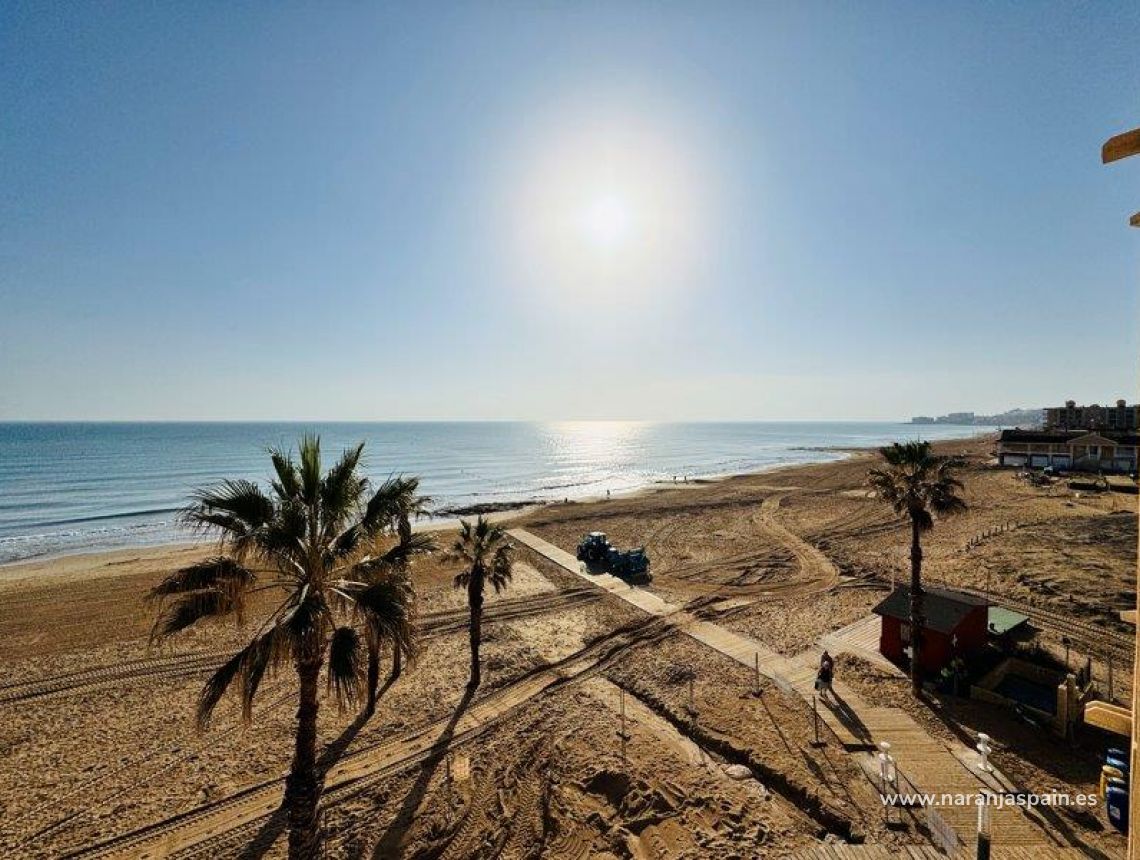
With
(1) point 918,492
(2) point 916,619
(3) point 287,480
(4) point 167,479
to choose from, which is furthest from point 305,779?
(4) point 167,479

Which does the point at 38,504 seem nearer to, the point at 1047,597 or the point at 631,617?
the point at 631,617

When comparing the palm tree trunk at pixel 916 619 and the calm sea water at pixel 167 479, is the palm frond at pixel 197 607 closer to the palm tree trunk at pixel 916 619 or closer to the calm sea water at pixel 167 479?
the palm tree trunk at pixel 916 619

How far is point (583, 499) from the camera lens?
64812 millimetres

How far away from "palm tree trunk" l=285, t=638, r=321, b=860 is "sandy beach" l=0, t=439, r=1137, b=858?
2.73 meters

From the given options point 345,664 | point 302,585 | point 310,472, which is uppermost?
point 310,472

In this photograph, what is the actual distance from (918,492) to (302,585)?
686 inches

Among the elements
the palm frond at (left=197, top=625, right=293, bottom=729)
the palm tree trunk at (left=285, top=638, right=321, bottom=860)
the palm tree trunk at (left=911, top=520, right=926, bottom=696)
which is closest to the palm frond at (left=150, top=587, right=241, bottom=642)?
the palm frond at (left=197, top=625, right=293, bottom=729)

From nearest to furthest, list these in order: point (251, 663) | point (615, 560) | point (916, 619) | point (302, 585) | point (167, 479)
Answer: point (251, 663)
point (302, 585)
point (916, 619)
point (615, 560)
point (167, 479)

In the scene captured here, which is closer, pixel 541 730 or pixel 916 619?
→ pixel 541 730

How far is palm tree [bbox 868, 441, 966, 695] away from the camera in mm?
15719

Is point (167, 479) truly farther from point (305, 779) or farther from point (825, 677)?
point (825, 677)

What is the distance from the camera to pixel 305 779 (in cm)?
802

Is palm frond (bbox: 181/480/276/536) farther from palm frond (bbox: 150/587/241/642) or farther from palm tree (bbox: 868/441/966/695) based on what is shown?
palm tree (bbox: 868/441/966/695)

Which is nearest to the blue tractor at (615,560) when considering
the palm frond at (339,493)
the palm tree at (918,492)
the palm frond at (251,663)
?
the palm tree at (918,492)
